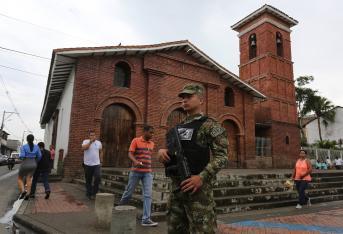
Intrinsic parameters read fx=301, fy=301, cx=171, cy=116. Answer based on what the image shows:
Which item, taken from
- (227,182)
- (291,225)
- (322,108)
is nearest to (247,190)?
(227,182)

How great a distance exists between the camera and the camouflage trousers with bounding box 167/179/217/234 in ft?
8.61

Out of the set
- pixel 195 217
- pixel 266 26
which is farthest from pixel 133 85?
pixel 266 26

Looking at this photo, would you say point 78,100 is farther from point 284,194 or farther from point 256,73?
point 256,73

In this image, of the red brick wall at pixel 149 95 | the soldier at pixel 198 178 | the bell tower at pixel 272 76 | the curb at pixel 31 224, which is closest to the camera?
the soldier at pixel 198 178

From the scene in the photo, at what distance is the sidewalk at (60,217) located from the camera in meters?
5.33

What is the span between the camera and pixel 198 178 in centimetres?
258

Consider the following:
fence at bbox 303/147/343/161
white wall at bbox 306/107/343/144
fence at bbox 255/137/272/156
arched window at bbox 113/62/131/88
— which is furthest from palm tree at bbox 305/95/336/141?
arched window at bbox 113/62/131/88

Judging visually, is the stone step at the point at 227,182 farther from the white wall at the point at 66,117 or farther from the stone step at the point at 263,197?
the white wall at the point at 66,117

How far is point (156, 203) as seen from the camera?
6922 mm

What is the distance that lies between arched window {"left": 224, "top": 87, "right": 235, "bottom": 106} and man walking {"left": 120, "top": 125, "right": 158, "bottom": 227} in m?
14.7

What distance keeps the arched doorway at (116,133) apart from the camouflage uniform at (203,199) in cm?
1230

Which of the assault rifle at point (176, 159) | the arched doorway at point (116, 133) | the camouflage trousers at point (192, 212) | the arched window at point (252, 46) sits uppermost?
the arched window at point (252, 46)

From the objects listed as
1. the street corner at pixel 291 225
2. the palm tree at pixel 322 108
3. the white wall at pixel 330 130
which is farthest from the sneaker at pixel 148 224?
the white wall at pixel 330 130

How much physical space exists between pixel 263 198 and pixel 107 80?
9327 millimetres
